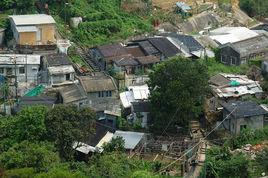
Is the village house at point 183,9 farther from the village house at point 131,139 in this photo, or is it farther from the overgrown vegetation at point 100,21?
the village house at point 131,139

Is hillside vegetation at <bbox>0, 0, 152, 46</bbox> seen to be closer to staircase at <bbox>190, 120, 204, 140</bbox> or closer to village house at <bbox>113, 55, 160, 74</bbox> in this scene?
village house at <bbox>113, 55, 160, 74</bbox>

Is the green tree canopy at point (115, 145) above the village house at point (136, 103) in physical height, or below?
below

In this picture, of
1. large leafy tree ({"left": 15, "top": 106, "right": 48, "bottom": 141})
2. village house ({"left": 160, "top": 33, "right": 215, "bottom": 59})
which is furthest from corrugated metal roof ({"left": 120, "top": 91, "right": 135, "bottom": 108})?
large leafy tree ({"left": 15, "top": 106, "right": 48, "bottom": 141})

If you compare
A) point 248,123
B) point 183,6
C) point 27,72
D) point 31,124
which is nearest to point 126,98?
point 27,72

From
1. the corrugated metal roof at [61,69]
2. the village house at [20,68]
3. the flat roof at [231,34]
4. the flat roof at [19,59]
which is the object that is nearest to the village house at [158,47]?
the flat roof at [231,34]

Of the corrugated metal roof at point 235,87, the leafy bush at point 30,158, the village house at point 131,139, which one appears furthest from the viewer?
the corrugated metal roof at point 235,87

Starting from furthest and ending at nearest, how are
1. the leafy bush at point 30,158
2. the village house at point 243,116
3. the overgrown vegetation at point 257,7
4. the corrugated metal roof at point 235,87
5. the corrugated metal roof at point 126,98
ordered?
the overgrown vegetation at point 257,7, the corrugated metal roof at point 235,87, the corrugated metal roof at point 126,98, the village house at point 243,116, the leafy bush at point 30,158

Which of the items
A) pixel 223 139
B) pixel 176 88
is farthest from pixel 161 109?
pixel 223 139
